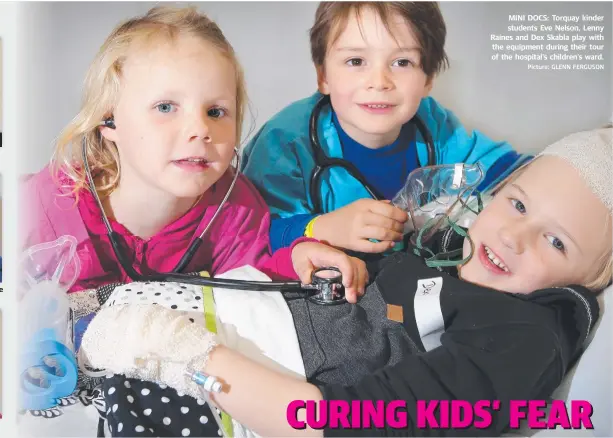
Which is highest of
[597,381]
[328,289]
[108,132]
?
[108,132]

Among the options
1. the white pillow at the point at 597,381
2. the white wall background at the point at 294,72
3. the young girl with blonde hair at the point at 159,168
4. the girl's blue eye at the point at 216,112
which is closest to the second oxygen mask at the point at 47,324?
the young girl with blonde hair at the point at 159,168

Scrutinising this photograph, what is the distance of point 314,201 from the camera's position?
1.15m

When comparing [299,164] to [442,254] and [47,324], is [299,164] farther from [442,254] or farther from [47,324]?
[47,324]

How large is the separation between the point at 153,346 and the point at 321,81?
0.56m

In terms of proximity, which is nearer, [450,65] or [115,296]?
[115,296]

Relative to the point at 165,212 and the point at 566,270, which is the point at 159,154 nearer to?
the point at 165,212

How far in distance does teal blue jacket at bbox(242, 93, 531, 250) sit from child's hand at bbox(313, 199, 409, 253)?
0.06 metres

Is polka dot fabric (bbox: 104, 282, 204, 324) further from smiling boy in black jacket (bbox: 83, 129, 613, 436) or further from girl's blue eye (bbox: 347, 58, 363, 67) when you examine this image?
girl's blue eye (bbox: 347, 58, 363, 67)

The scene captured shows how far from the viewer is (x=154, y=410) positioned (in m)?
0.79

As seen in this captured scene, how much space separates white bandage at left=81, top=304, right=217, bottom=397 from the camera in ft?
2.58

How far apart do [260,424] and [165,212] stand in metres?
0.42

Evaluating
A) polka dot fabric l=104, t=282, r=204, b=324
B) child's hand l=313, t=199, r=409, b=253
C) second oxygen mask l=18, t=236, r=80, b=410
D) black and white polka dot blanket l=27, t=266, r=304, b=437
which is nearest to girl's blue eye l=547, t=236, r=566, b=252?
child's hand l=313, t=199, r=409, b=253

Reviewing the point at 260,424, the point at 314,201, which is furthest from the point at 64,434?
the point at 314,201

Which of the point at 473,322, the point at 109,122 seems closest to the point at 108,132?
the point at 109,122
